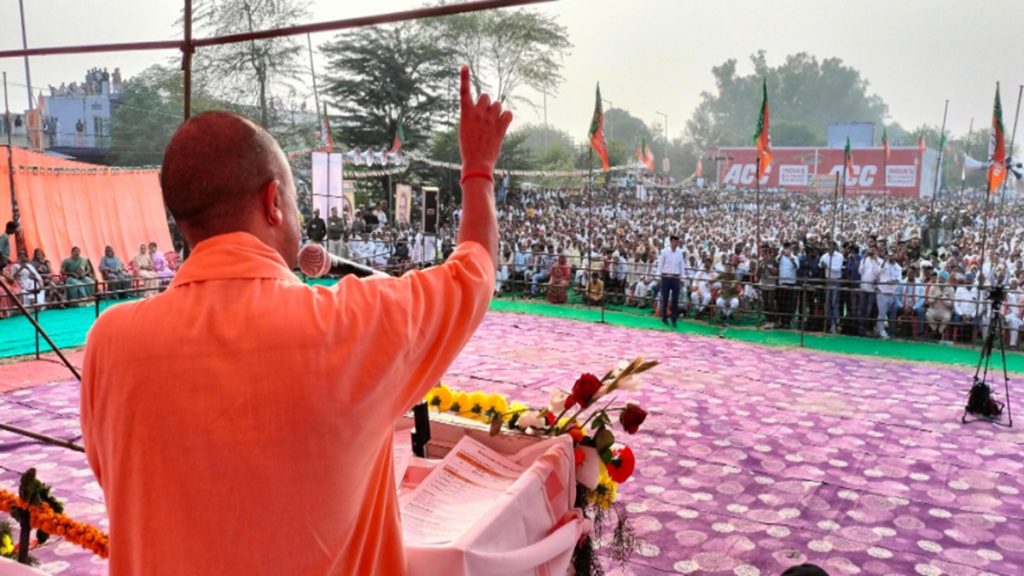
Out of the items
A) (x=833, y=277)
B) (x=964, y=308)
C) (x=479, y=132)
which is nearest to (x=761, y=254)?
(x=833, y=277)

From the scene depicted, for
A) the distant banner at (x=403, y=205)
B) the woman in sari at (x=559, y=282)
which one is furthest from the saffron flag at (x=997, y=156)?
the distant banner at (x=403, y=205)

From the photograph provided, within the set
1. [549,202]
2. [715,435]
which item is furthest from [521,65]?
[715,435]

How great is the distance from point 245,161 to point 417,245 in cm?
1733

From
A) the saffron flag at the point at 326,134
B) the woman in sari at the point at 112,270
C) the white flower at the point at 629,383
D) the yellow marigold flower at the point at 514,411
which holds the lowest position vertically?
the woman in sari at the point at 112,270

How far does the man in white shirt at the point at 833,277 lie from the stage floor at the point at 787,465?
2337 millimetres

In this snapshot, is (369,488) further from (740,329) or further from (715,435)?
(740,329)

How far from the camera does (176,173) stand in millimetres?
1091

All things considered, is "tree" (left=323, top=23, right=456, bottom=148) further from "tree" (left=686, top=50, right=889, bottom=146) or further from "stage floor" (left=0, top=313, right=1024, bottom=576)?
"stage floor" (left=0, top=313, right=1024, bottom=576)

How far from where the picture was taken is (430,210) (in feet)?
54.9

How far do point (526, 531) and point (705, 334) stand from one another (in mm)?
9735

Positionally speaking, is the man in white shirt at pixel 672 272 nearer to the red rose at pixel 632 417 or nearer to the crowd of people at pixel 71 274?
the crowd of people at pixel 71 274

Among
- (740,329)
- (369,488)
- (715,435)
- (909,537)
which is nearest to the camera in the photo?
(369,488)

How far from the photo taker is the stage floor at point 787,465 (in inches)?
156

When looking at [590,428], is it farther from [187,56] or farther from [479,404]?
[187,56]
